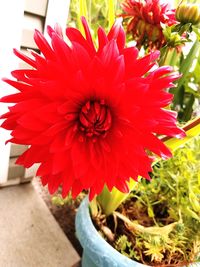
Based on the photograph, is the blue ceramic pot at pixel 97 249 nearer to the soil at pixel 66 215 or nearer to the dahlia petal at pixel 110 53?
the soil at pixel 66 215

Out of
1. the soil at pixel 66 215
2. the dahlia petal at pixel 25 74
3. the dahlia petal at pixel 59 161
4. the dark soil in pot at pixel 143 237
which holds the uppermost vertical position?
the dahlia petal at pixel 25 74

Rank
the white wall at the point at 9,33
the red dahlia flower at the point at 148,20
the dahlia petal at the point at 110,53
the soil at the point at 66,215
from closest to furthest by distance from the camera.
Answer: the dahlia petal at the point at 110,53, the red dahlia flower at the point at 148,20, the white wall at the point at 9,33, the soil at the point at 66,215

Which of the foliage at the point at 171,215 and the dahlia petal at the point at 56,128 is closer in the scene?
the dahlia petal at the point at 56,128

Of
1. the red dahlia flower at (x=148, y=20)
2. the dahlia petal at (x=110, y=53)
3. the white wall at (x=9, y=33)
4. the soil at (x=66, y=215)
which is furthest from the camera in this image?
the soil at (x=66, y=215)

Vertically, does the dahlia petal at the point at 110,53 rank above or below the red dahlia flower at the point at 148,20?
below

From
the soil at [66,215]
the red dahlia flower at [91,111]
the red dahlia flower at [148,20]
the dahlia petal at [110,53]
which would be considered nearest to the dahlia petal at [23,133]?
the red dahlia flower at [91,111]

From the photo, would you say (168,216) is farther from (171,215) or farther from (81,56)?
(81,56)

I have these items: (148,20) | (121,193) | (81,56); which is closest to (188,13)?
(148,20)

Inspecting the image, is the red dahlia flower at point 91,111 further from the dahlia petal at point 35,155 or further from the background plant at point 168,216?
the background plant at point 168,216

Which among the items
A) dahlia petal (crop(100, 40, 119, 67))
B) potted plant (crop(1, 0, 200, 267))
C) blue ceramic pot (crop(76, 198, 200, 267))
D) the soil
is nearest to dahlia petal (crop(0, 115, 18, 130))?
potted plant (crop(1, 0, 200, 267))
